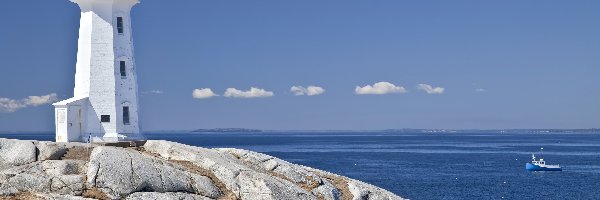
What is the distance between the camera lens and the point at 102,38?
125 feet

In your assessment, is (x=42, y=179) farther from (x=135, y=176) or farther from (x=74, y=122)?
(x=74, y=122)

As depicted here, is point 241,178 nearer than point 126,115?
Yes

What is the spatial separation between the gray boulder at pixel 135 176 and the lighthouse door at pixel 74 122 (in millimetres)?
8437

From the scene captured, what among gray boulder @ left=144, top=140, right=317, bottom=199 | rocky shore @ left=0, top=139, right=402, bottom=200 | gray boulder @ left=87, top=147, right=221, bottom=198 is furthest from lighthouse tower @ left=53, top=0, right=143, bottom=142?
gray boulder @ left=87, top=147, right=221, bottom=198

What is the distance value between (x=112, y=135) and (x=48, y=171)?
965cm

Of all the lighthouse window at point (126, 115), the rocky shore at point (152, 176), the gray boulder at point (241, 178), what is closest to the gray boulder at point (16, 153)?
the rocky shore at point (152, 176)

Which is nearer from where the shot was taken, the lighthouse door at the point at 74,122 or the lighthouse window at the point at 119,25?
the lighthouse door at the point at 74,122

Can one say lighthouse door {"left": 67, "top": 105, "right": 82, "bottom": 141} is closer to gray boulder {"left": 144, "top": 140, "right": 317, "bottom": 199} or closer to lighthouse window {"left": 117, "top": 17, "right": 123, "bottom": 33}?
lighthouse window {"left": 117, "top": 17, "right": 123, "bottom": 33}

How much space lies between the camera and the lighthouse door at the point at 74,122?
3784 cm

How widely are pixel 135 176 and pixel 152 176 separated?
2.14ft

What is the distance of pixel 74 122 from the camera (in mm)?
38156

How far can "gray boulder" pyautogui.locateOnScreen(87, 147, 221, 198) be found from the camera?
92.2 ft

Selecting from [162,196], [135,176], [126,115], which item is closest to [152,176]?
[135,176]

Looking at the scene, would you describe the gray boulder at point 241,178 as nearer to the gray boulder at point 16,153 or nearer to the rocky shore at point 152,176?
the rocky shore at point 152,176
